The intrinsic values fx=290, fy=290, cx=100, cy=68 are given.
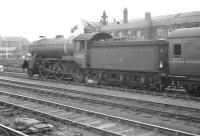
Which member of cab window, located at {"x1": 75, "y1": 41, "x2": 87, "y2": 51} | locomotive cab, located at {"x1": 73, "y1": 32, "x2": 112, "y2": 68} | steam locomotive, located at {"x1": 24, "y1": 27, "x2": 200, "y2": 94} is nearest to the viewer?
steam locomotive, located at {"x1": 24, "y1": 27, "x2": 200, "y2": 94}

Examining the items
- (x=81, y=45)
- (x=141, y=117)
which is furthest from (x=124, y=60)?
(x=141, y=117)

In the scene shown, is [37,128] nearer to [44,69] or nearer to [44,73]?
[44,69]

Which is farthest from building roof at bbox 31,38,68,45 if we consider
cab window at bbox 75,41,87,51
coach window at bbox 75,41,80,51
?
cab window at bbox 75,41,87,51

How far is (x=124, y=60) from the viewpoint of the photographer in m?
16.3

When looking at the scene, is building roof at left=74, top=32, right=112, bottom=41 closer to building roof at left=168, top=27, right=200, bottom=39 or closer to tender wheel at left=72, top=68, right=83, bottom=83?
tender wheel at left=72, top=68, right=83, bottom=83

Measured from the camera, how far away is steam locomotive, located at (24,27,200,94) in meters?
12.9

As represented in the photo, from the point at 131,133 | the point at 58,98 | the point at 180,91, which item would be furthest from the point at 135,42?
the point at 131,133

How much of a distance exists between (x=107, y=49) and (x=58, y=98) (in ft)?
17.3

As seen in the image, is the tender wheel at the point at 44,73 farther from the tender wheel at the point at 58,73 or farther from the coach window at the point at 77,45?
the coach window at the point at 77,45

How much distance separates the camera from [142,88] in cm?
1581

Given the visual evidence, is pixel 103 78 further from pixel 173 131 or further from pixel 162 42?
pixel 173 131

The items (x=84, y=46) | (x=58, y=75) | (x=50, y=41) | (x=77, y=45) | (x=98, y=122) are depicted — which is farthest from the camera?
(x=50, y=41)

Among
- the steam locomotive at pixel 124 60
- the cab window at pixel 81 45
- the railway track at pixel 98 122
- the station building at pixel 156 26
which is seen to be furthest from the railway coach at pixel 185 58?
the station building at pixel 156 26

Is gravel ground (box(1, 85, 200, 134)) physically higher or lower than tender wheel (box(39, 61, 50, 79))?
lower
